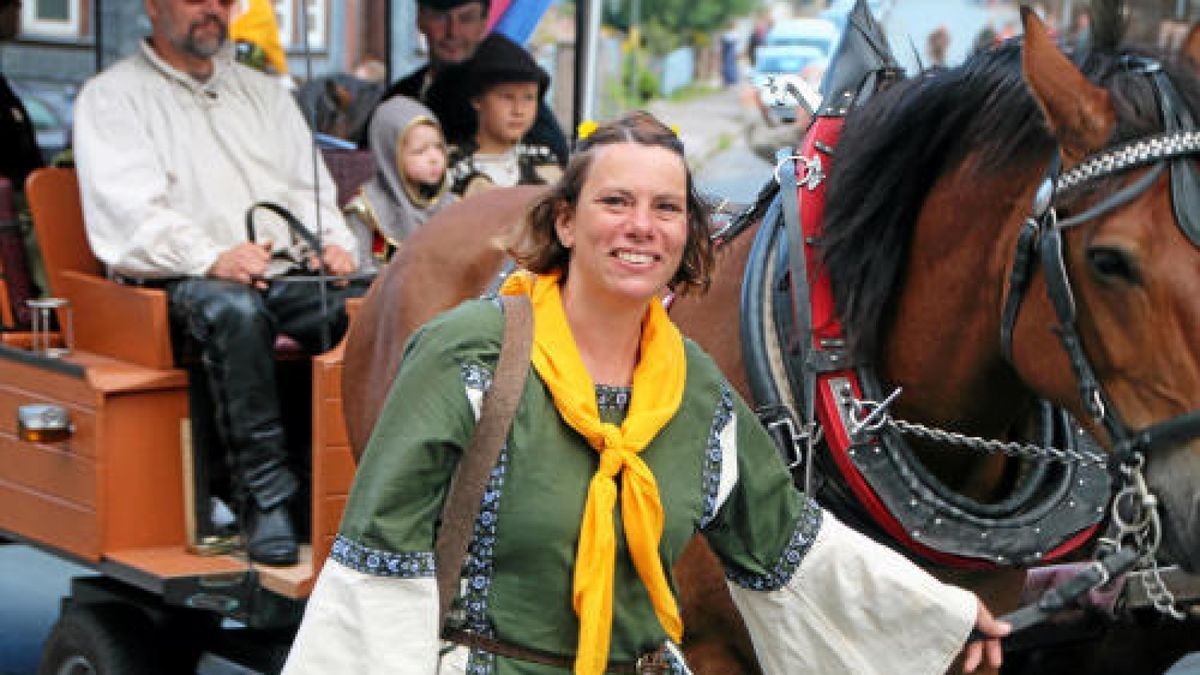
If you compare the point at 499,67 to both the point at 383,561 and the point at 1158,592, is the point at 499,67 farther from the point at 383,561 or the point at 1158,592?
the point at 383,561

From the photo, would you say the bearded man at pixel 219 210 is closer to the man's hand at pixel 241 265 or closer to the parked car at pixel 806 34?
the man's hand at pixel 241 265

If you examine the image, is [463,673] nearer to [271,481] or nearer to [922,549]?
[922,549]

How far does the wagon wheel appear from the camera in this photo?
511 centimetres

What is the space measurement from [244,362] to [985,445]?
203 cm

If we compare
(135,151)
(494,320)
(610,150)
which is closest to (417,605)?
(494,320)

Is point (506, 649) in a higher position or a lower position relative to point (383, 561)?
lower

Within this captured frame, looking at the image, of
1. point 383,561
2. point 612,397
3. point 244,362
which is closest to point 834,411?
point 612,397

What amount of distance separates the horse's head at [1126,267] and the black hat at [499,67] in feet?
10.2

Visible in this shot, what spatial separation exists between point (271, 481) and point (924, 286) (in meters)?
2.01

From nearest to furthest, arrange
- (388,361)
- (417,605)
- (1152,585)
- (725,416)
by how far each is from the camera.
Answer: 1. (417,605)
2. (725,416)
3. (1152,585)
4. (388,361)

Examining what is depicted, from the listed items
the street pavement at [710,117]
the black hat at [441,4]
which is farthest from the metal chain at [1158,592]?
the street pavement at [710,117]

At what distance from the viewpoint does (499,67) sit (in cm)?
617

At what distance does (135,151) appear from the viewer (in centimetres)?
505

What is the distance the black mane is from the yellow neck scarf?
876 mm
